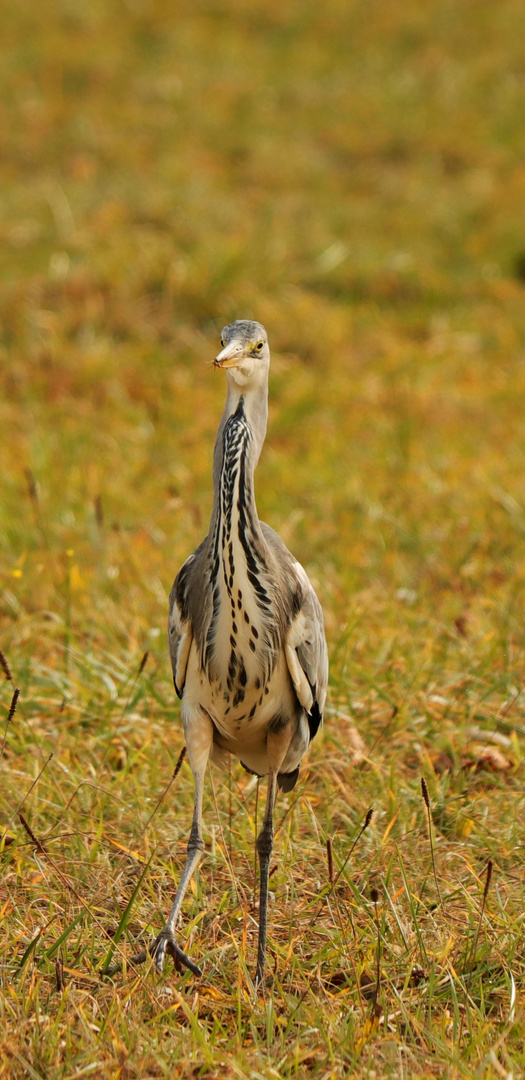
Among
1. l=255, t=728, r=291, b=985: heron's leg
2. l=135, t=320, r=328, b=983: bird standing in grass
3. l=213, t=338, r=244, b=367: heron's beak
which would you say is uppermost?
l=213, t=338, r=244, b=367: heron's beak

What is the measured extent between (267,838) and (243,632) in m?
0.60

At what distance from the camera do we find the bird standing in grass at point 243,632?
2.97 metres

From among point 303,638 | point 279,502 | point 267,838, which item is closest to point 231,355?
point 303,638

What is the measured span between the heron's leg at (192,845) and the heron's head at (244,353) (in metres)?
0.96

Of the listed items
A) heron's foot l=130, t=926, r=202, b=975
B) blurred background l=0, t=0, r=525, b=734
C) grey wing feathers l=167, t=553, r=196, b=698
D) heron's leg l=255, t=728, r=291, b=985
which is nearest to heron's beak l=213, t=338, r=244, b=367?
grey wing feathers l=167, t=553, r=196, b=698

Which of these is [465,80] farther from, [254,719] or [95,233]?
[254,719]

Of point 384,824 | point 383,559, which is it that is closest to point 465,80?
point 383,559

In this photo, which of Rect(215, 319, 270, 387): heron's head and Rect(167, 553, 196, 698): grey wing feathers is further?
Rect(167, 553, 196, 698): grey wing feathers

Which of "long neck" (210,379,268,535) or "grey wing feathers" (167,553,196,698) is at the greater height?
"long neck" (210,379,268,535)

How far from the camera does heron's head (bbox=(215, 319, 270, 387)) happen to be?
2961 millimetres

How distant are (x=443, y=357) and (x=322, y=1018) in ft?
21.8

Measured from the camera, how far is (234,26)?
13828 mm

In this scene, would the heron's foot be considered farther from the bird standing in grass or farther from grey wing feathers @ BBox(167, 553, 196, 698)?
grey wing feathers @ BBox(167, 553, 196, 698)

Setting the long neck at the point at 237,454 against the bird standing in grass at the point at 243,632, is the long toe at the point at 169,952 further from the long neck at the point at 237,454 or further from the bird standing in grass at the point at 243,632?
the long neck at the point at 237,454
